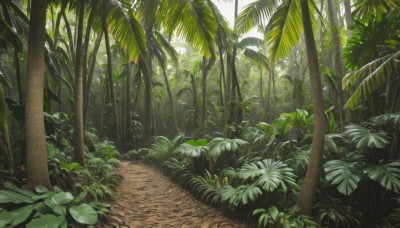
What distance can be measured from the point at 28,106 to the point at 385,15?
203 inches

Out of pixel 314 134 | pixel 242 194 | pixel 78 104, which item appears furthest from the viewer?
pixel 78 104

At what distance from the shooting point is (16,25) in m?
3.69

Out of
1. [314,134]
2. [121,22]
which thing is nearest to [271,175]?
[314,134]

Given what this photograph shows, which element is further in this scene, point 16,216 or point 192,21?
point 192,21

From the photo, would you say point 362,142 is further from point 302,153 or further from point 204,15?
point 204,15

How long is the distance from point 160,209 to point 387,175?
10.4 ft

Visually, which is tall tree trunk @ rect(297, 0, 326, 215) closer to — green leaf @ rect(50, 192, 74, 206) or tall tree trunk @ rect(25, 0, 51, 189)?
green leaf @ rect(50, 192, 74, 206)

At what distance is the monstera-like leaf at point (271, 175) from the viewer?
135 inches

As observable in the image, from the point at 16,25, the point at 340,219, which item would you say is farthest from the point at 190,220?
the point at 16,25

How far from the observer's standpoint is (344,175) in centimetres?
318

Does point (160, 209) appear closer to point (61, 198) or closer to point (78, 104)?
point (61, 198)

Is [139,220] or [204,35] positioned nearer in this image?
[139,220]

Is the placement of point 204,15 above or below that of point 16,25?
above

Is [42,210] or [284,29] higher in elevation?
[284,29]
